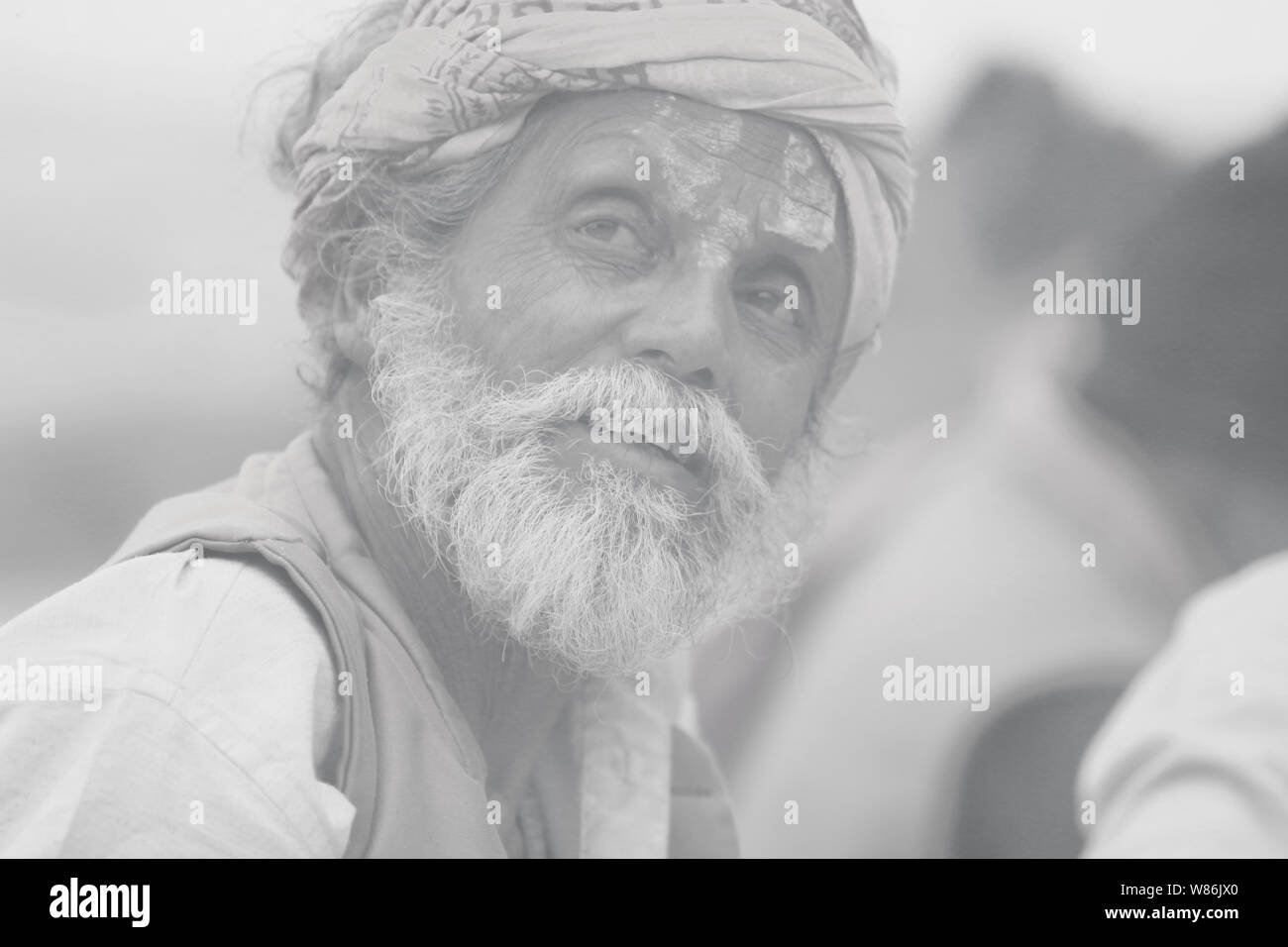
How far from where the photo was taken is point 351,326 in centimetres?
216

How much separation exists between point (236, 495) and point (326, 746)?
44cm

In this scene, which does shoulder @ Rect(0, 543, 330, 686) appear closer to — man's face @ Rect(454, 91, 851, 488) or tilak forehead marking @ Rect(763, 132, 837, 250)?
man's face @ Rect(454, 91, 851, 488)

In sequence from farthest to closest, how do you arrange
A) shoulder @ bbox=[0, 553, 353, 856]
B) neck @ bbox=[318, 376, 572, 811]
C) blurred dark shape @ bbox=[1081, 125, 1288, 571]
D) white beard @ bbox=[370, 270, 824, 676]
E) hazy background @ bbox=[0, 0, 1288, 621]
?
blurred dark shape @ bbox=[1081, 125, 1288, 571], hazy background @ bbox=[0, 0, 1288, 621], neck @ bbox=[318, 376, 572, 811], white beard @ bbox=[370, 270, 824, 676], shoulder @ bbox=[0, 553, 353, 856]

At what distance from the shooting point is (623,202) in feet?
6.66

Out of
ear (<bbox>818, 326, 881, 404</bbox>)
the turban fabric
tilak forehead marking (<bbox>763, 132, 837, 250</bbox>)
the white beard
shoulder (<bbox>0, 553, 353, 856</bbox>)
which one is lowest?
shoulder (<bbox>0, 553, 353, 856</bbox>)

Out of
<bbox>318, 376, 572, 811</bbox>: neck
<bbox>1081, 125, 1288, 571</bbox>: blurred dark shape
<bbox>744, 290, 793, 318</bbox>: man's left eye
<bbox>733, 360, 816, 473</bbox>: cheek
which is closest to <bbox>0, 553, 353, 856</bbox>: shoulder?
<bbox>318, 376, 572, 811</bbox>: neck

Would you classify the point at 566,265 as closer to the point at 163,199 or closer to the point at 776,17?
the point at 776,17

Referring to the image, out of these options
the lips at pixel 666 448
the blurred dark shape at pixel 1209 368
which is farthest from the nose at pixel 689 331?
the blurred dark shape at pixel 1209 368

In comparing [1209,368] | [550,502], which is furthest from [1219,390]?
[550,502]

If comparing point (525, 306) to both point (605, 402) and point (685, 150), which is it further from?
point (685, 150)

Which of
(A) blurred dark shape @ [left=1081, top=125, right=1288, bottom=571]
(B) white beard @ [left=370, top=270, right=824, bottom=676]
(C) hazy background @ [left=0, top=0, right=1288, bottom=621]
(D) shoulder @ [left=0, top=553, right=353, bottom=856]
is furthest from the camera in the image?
(A) blurred dark shape @ [left=1081, top=125, right=1288, bottom=571]

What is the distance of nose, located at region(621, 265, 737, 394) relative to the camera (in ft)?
6.50

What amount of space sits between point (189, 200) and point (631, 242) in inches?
31.3
